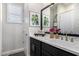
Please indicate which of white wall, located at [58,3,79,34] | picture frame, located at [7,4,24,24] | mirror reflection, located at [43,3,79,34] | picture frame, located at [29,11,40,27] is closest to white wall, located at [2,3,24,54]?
picture frame, located at [7,4,24,24]

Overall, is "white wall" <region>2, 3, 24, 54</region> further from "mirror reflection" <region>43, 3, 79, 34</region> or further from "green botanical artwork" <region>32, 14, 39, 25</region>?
"mirror reflection" <region>43, 3, 79, 34</region>

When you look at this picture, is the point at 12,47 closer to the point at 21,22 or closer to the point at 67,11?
the point at 21,22

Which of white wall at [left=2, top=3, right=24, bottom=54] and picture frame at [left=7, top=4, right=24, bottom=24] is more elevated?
picture frame at [left=7, top=4, right=24, bottom=24]

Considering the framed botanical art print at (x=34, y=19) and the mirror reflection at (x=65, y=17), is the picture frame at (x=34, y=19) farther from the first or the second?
the mirror reflection at (x=65, y=17)

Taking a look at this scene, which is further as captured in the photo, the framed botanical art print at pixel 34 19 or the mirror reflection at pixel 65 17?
the framed botanical art print at pixel 34 19

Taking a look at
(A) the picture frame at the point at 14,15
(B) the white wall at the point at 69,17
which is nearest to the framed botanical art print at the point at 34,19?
(A) the picture frame at the point at 14,15

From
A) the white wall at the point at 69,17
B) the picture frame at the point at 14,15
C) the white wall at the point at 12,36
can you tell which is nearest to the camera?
the white wall at the point at 69,17

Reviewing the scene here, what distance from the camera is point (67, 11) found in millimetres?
1684

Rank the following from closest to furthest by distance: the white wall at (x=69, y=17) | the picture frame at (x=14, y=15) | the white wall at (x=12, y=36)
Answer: the white wall at (x=69, y=17) → the picture frame at (x=14, y=15) → the white wall at (x=12, y=36)

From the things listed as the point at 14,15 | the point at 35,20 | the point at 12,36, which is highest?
the point at 14,15

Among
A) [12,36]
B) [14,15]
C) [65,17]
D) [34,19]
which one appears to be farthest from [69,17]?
[12,36]

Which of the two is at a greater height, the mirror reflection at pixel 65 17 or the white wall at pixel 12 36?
the mirror reflection at pixel 65 17

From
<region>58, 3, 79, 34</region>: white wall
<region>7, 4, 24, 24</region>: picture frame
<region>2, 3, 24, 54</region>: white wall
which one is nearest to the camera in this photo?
<region>58, 3, 79, 34</region>: white wall

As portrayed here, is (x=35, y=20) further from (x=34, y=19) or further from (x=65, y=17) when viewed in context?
(x=65, y=17)
